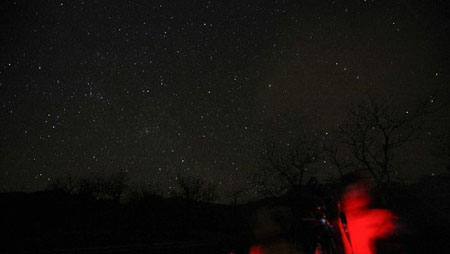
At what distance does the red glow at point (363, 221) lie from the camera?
9398mm

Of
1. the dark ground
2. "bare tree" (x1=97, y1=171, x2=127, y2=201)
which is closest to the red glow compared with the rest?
the dark ground

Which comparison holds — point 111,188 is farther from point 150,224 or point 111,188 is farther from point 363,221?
point 363,221

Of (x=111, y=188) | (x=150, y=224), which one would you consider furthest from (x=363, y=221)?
(x=111, y=188)

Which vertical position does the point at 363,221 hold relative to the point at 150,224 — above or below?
above

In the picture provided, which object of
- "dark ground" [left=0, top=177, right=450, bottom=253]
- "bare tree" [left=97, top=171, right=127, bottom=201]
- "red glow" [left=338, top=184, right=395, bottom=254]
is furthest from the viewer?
"bare tree" [left=97, top=171, right=127, bottom=201]

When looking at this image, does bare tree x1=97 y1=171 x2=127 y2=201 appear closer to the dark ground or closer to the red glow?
the dark ground

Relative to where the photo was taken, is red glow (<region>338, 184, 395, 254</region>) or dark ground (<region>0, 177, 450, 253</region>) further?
dark ground (<region>0, 177, 450, 253</region>)

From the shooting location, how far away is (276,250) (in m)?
15.7

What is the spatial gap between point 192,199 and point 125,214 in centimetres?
3037

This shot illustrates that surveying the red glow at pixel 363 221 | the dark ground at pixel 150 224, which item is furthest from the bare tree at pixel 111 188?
the red glow at pixel 363 221

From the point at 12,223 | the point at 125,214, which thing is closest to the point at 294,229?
the point at 12,223

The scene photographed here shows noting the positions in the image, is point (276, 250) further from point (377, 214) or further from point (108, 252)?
point (108, 252)

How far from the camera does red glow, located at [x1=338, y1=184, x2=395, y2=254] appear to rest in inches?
370

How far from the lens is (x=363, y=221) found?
33.0 ft
